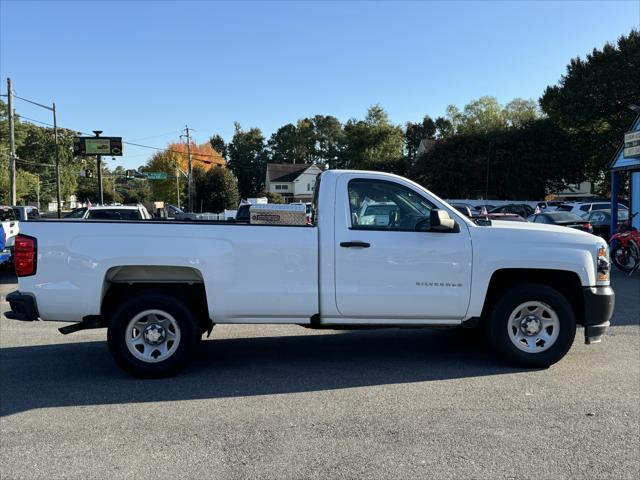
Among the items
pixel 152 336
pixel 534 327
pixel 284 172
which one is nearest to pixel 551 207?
pixel 534 327

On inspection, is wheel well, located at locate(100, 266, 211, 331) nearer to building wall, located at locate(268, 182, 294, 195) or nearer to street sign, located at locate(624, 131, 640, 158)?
street sign, located at locate(624, 131, 640, 158)

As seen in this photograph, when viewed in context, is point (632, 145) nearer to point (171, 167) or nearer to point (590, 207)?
point (590, 207)

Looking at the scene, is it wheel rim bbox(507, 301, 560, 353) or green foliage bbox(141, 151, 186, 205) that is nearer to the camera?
wheel rim bbox(507, 301, 560, 353)

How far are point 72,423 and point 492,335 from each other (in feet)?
13.2

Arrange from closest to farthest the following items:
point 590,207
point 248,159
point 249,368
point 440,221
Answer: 1. point 440,221
2. point 249,368
3. point 590,207
4. point 248,159

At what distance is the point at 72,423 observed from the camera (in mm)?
4320

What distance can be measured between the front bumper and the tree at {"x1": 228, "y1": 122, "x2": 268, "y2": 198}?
96891mm

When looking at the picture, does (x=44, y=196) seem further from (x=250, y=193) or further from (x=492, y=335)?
(x=492, y=335)

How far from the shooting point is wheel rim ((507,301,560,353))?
5.60 metres

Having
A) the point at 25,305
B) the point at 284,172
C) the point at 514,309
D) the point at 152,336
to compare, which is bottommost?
the point at 152,336

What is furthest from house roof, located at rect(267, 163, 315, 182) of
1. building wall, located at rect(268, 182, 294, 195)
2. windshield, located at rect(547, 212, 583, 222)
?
windshield, located at rect(547, 212, 583, 222)

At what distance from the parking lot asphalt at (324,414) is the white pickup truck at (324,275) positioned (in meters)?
0.51

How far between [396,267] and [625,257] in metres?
11.1

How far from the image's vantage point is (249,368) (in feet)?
18.9
